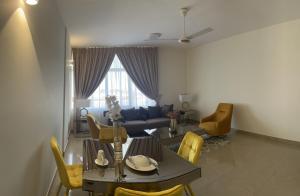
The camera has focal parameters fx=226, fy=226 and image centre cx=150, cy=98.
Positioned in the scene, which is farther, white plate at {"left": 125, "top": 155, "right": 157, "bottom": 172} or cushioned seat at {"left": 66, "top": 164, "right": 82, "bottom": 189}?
cushioned seat at {"left": 66, "top": 164, "right": 82, "bottom": 189}

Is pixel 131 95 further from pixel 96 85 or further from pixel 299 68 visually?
pixel 299 68

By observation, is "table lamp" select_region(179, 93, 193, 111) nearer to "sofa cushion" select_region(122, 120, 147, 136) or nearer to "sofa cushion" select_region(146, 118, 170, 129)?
"sofa cushion" select_region(146, 118, 170, 129)

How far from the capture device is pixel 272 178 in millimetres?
3354

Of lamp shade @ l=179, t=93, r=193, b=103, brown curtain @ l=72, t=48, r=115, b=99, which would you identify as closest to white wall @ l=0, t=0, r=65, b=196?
brown curtain @ l=72, t=48, r=115, b=99

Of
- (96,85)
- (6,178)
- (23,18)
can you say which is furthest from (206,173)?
(96,85)

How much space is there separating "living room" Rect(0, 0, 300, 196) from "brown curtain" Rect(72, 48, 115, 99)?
3cm

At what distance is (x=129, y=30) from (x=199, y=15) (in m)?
1.79

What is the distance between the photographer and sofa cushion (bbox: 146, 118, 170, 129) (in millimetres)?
6484

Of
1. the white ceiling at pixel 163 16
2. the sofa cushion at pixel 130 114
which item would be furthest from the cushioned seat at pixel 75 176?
the sofa cushion at pixel 130 114

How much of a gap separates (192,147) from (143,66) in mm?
5668

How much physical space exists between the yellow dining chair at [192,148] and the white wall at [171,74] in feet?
18.7

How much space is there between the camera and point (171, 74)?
8.40 metres

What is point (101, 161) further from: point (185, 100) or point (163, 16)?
point (185, 100)

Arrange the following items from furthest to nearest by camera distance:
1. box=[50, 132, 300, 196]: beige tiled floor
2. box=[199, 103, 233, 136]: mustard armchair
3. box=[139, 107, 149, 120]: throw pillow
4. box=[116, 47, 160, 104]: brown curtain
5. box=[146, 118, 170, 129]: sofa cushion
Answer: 1. box=[116, 47, 160, 104]: brown curtain
2. box=[139, 107, 149, 120]: throw pillow
3. box=[146, 118, 170, 129]: sofa cushion
4. box=[199, 103, 233, 136]: mustard armchair
5. box=[50, 132, 300, 196]: beige tiled floor
